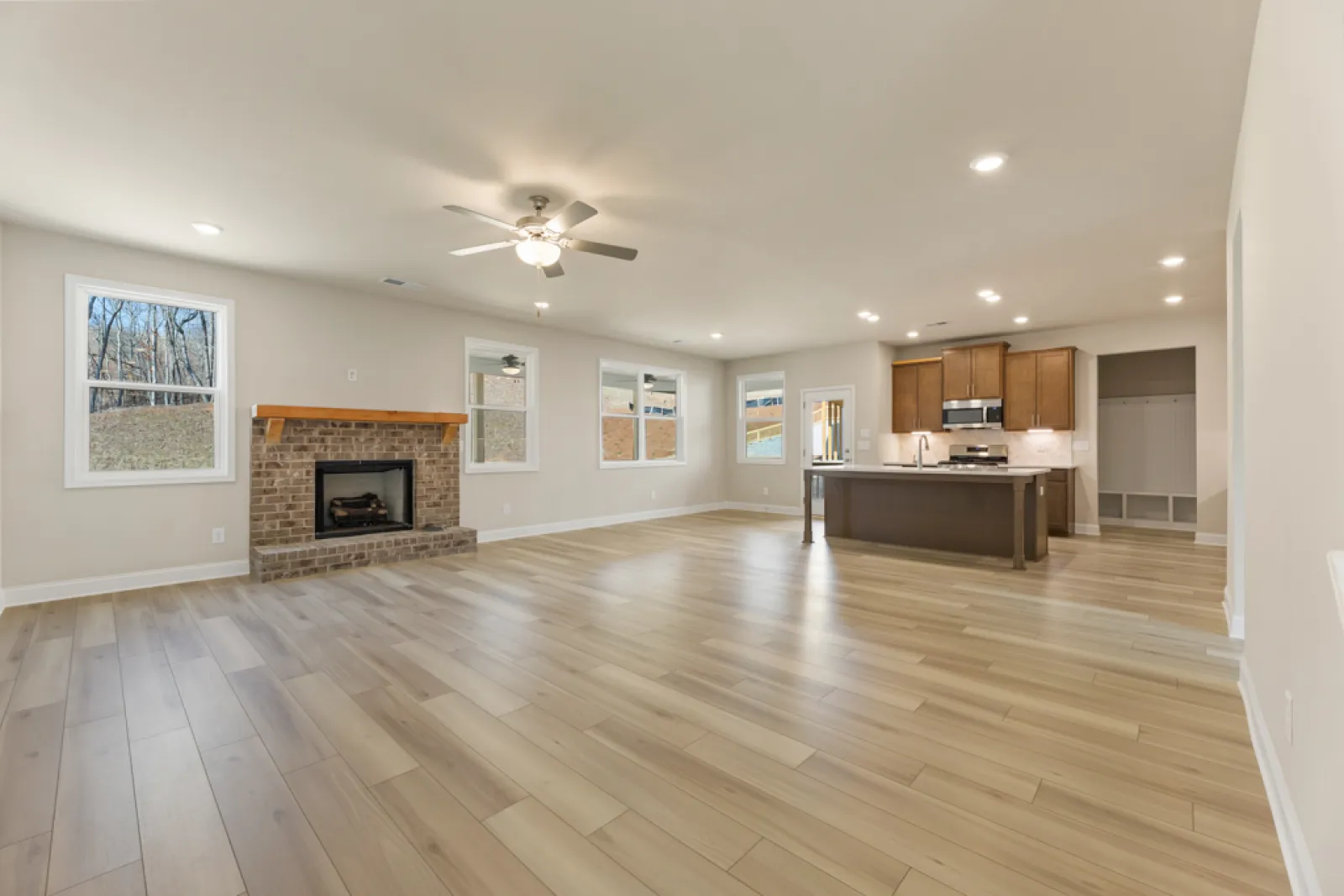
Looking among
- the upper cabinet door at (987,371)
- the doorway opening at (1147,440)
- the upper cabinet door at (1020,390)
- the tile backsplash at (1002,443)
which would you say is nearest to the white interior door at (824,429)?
the tile backsplash at (1002,443)

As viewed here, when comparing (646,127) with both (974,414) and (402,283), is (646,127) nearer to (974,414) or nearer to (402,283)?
(402,283)

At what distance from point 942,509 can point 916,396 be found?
3053 mm

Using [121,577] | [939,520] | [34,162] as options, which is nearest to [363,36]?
[34,162]

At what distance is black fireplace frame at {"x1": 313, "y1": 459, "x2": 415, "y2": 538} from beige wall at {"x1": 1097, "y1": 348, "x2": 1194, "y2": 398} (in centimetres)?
884

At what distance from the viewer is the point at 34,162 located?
3127 mm

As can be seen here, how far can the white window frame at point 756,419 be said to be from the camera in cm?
945

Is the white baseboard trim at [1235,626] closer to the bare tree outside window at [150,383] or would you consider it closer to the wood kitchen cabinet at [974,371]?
the wood kitchen cabinet at [974,371]

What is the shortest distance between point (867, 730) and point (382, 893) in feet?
5.56

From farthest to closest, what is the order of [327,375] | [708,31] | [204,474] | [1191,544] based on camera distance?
[1191,544] → [327,375] → [204,474] → [708,31]

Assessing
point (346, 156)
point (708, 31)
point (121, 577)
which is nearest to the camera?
point (708, 31)

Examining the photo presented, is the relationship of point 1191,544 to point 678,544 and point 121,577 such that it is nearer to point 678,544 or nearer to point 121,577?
point 678,544

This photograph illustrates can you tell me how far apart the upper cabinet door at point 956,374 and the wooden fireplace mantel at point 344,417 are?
6443mm

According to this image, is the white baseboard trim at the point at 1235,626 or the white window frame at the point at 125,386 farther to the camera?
the white window frame at the point at 125,386

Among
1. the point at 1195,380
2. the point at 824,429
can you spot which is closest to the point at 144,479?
the point at 824,429
